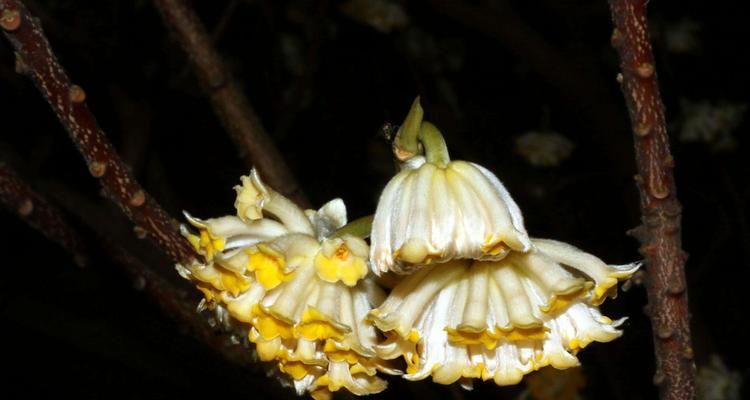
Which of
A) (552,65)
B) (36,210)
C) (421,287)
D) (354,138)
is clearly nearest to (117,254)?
(36,210)

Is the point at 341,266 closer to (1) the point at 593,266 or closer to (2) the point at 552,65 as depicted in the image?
(1) the point at 593,266

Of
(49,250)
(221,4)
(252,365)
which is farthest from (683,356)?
(221,4)

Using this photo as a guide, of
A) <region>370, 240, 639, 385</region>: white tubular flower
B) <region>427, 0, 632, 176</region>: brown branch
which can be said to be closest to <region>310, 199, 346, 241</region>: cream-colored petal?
<region>370, 240, 639, 385</region>: white tubular flower

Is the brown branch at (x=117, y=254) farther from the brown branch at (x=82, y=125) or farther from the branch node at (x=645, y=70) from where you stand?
the branch node at (x=645, y=70)

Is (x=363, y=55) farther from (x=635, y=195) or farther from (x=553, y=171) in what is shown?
(x=635, y=195)

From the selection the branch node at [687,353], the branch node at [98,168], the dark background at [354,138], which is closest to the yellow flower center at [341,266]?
the branch node at [98,168]

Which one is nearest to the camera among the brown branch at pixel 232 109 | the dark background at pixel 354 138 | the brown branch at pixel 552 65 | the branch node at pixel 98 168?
the branch node at pixel 98 168
